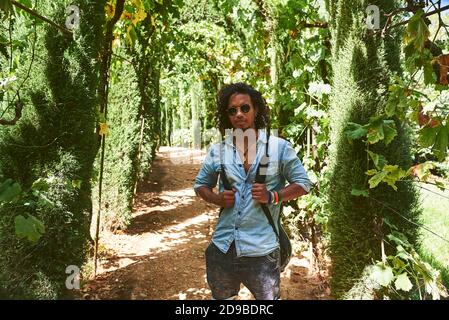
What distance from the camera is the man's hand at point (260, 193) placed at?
2.17m

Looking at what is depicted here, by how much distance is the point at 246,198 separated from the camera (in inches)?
90.5

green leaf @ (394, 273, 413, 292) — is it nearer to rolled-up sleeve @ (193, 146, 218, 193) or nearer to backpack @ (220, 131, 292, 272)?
backpack @ (220, 131, 292, 272)

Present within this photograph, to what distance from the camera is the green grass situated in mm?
5070

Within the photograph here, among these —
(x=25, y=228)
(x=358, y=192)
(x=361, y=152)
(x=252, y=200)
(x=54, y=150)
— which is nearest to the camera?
(x=25, y=228)

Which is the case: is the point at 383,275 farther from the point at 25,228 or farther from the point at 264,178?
the point at 25,228

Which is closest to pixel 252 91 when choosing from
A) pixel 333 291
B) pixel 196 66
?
pixel 333 291

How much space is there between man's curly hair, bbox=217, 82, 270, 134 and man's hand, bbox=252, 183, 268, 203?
0.68m

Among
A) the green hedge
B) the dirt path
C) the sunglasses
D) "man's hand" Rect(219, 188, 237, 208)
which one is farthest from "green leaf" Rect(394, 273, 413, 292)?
the green hedge

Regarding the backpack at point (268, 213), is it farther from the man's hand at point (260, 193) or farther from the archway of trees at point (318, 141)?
the archway of trees at point (318, 141)

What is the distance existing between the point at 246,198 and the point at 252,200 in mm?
45

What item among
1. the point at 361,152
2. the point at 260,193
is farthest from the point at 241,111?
the point at 361,152
